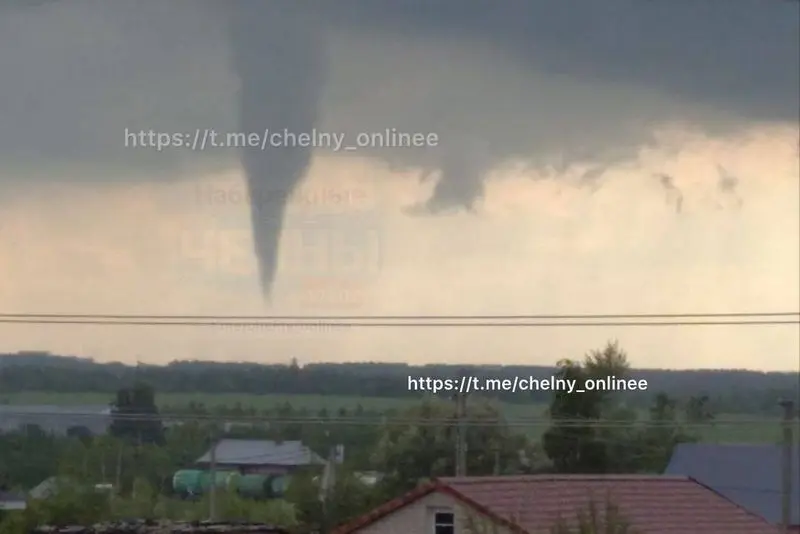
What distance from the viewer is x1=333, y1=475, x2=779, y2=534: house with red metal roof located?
4719 millimetres

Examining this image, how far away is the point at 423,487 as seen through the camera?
15.7ft

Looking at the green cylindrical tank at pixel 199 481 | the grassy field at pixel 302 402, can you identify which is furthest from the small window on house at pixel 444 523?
the green cylindrical tank at pixel 199 481

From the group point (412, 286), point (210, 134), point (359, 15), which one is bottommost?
point (412, 286)

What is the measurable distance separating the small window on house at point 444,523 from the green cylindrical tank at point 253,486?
28.1 inches

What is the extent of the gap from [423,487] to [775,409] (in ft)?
5.14

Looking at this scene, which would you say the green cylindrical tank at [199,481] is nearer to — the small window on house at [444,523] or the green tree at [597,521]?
the small window on house at [444,523]

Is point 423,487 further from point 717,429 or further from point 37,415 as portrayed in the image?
point 37,415

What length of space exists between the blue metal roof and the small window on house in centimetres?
98

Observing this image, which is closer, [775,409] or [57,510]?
[57,510]

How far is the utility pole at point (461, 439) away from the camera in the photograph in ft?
15.8

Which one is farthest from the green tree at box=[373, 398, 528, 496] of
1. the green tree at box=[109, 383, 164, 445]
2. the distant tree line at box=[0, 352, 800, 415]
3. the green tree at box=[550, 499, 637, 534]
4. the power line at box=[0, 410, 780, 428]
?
the green tree at box=[109, 383, 164, 445]

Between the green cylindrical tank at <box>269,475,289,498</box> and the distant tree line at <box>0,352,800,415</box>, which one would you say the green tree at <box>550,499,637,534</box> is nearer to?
the distant tree line at <box>0,352,800,415</box>

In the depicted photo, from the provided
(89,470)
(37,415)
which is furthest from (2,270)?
(89,470)

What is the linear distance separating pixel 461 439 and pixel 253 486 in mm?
888
